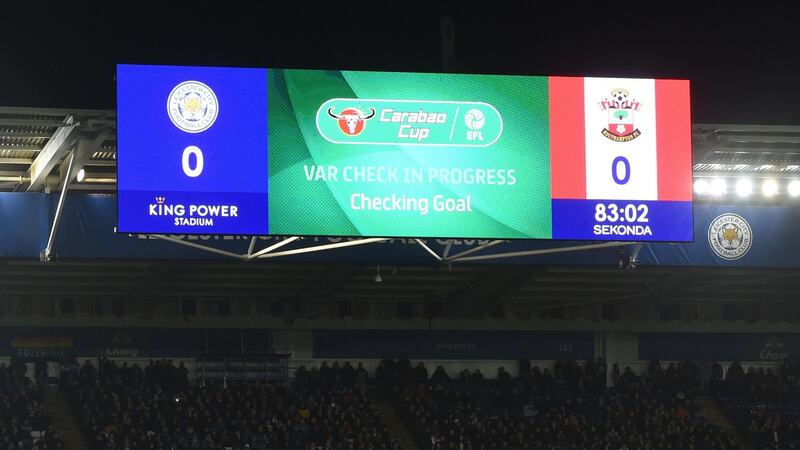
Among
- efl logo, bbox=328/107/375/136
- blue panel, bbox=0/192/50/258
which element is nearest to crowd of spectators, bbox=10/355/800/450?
blue panel, bbox=0/192/50/258

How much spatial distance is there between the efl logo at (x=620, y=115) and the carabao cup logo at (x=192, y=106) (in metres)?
5.93

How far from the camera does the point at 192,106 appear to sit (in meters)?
18.7

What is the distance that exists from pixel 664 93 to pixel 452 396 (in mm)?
20424

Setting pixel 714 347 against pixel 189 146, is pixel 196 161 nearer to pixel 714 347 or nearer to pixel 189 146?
pixel 189 146

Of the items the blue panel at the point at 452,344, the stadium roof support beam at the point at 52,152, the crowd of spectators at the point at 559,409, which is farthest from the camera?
the blue panel at the point at 452,344

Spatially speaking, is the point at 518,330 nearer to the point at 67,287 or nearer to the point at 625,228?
the point at 67,287

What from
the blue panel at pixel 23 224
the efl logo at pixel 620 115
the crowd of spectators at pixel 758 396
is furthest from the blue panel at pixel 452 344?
the efl logo at pixel 620 115

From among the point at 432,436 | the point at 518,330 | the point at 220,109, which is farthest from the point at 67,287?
the point at 220,109

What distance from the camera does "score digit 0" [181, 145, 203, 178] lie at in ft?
60.8

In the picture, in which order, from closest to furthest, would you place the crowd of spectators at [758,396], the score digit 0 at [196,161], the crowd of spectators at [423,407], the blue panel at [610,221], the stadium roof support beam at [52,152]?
the score digit 0 at [196,161]
the blue panel at [610,221]
the stadium roof support beam at [52,152]
the crowd of spectators at [423,407]
the crowd of spectators at [758,396]

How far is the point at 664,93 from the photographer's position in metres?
19.9

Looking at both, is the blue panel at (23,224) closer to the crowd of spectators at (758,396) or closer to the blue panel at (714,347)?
the crowd of spectators at (758,396)

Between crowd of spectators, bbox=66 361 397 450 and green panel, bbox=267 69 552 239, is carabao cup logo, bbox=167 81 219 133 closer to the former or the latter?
green panel, bbox=267 69 552 239

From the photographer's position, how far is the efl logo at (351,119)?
749 inches
